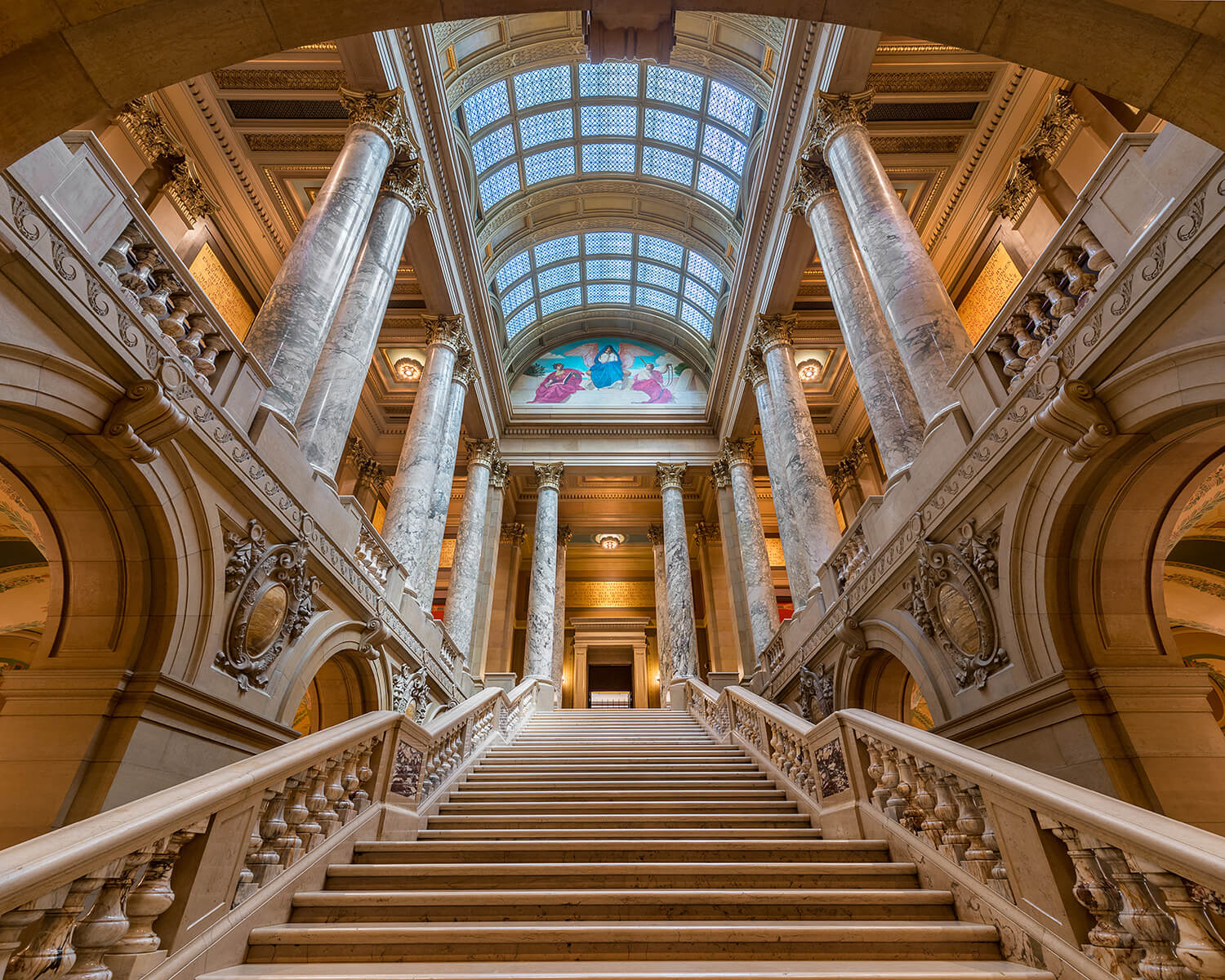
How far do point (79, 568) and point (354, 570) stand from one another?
3.27m

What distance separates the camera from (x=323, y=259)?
7.84 metres

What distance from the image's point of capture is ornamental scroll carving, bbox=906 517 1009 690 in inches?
213

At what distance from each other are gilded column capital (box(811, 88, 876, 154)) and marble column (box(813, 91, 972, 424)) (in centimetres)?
1

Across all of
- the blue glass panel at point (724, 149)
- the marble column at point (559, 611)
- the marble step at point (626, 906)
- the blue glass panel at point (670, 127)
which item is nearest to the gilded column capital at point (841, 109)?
the blue glass panel at point (724, 149)

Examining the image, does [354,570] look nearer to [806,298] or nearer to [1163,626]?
[1163,626]

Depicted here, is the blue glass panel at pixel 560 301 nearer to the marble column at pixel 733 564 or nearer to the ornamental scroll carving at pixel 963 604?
the marble column at pixel 733 564

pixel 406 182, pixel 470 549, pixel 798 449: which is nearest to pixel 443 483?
pixel 470 549

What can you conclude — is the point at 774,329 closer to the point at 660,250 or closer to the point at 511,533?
the point at 660,250

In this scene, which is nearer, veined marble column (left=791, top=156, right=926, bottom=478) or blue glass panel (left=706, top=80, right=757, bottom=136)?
veined marble column (left=791, top=156, right=926, bottom=478)

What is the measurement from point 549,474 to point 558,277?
694 cm

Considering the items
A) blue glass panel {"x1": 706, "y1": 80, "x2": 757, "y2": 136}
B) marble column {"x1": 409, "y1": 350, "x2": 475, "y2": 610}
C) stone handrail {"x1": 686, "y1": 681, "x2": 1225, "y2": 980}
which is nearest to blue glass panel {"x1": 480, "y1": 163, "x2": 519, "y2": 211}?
marble column {"x1": 409, "y1": 350, "x2": 475, "y2": 610}

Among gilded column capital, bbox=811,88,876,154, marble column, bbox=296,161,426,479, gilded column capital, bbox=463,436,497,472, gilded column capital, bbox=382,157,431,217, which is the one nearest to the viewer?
marble column, bbox=296,161,426,479

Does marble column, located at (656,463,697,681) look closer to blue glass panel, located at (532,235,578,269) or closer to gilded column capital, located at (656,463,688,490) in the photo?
gilded column capital, located at (656,463,688,490)

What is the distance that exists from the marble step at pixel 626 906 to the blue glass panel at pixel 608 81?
18.1 meters
